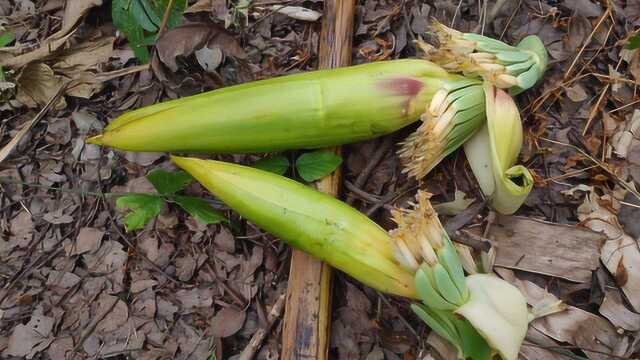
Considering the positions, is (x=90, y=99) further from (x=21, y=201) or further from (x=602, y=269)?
(x=602, y=269)

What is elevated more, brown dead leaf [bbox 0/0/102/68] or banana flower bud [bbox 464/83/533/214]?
brown dead leaf [bbox 0/0/102/68]

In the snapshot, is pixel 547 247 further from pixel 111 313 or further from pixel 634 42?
pixel 111 313

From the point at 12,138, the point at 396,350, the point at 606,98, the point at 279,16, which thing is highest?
the point at 279,16

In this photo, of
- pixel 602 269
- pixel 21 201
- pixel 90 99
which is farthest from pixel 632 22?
pixel 21 201

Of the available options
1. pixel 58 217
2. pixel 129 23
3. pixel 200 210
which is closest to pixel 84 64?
pixel 129 23

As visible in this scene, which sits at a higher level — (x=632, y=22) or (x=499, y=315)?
(x=632, y=22)

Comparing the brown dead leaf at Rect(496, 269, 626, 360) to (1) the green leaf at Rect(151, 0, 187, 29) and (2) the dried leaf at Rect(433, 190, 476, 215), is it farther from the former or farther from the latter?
(1) the green leaf at Rect(151, 0, 187, 29)

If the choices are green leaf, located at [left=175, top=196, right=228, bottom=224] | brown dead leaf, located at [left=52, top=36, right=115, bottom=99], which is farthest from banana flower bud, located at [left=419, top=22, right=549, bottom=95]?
brown dead leaf, located at [left=52, top=36, right=115, bottom=99]

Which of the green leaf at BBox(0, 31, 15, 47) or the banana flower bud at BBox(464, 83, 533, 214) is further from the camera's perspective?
the green leaf at BBox(0, 31, 15, 47)
